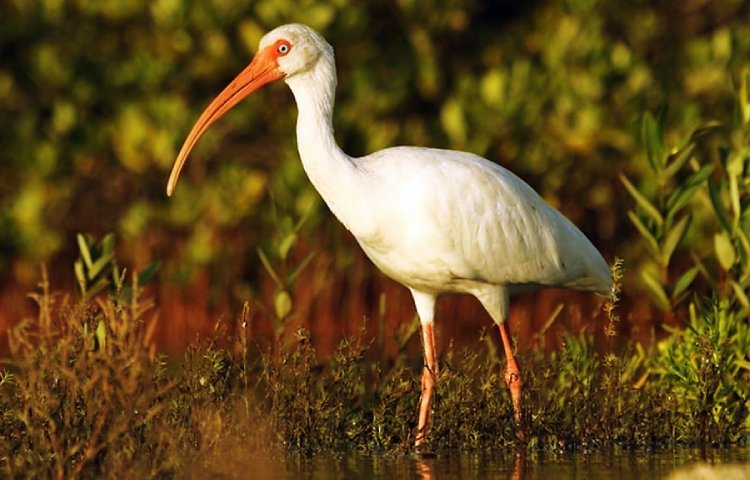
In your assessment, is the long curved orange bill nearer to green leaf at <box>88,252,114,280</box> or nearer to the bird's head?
the bird's head

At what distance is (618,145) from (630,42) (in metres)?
1.48

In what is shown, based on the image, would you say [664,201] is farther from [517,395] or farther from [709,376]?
[517,395]

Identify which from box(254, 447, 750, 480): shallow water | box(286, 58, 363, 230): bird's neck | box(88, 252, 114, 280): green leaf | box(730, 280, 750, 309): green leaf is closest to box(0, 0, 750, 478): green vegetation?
box(730, 280, 750, 309): green leaf

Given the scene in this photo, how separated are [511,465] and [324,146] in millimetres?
1944

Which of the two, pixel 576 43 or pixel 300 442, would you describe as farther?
pixel 576 43

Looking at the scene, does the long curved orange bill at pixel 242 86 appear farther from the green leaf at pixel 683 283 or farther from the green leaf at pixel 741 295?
the green leaf at pixel 741 295

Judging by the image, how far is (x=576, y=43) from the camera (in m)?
13.7

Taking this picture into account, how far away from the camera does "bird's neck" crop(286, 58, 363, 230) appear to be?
8.72 meters

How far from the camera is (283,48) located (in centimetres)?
905

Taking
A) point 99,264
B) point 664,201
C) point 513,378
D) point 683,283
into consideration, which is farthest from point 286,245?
point 683,283

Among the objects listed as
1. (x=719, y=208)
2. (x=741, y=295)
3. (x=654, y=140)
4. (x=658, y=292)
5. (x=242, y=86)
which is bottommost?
(x=741, y=295)

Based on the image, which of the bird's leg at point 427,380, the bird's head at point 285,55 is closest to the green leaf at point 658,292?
the bird's leg at point 427,380

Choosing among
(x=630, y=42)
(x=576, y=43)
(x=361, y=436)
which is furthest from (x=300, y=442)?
(x=630, y=42)

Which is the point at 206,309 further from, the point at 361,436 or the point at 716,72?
the point at 361,436
